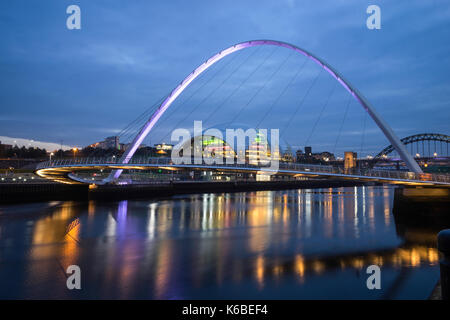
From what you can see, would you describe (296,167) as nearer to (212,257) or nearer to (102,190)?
(212,257)

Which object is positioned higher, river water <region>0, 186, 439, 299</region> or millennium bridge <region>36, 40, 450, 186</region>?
millennium bridge <region>36, 40, 450, 186</region>

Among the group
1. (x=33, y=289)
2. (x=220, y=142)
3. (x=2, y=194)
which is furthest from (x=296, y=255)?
(x=220, y=142)

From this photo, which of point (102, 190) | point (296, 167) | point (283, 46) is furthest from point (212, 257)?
point (102, 190)

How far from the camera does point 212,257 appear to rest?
15.9m

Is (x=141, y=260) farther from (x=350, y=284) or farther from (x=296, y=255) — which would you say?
(x=350, y=284)

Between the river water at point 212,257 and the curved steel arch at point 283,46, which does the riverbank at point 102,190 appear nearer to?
the curved steel arch at point 283,46

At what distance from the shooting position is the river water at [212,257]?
11.2 meters

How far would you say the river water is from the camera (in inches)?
441

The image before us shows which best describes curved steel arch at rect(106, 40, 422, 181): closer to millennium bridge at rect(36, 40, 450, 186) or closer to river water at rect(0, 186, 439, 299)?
millennium bridge at rect(36, 40, 450, 186)

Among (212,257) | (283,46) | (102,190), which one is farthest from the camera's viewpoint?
(102,190)

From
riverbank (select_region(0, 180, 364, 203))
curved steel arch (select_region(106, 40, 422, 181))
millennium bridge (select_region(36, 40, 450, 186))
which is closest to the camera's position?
millennium bridge (select_region(36, 40, 450, 186))

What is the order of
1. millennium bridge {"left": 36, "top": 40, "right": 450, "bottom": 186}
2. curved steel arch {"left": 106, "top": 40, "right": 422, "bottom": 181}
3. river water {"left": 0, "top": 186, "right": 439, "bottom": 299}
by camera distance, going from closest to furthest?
river water {"left": 0, "top": 186, "right": 439, "bottom": 299}
millennium bridge {"left": 36, "top": 40, "right": 450, "bottom": 186}
curved steel arch {"left": 106, "top": 40, "right": 422, "bottom": 181}

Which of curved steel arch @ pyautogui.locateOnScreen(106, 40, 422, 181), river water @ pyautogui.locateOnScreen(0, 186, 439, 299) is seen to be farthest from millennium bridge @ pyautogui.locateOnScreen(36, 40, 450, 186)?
river water @ pyautogui.locateOnScreen(0, 186, 439, 299)
